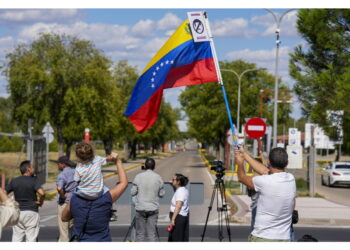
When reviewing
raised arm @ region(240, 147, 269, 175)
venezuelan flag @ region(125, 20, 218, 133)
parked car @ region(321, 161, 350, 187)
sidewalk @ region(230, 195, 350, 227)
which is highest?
venezuelan flag @ region(125, 20, 218, 133)

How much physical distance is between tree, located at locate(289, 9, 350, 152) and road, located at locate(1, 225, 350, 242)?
9.70 meters

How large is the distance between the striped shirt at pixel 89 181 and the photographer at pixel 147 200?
12.8 ft

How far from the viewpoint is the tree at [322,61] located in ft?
84.7

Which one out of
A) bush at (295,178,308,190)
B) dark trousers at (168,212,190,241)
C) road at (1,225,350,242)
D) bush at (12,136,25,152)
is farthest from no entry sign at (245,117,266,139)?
dark trousers at (168,212,190,241)

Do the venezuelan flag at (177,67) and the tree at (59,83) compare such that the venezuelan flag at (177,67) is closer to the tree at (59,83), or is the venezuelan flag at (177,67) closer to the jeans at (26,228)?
the jeans at (26,228)

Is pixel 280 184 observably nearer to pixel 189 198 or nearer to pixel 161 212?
pixel 189 198

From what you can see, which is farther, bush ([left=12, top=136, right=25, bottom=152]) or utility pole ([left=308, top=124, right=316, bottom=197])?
bush ([left=12, top=136, right=25, bottom=152])

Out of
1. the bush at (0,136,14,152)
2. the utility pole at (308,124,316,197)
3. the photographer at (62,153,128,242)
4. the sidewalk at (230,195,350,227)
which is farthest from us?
the bush at (0,136,14,152)

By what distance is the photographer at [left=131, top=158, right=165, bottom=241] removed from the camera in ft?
33.7

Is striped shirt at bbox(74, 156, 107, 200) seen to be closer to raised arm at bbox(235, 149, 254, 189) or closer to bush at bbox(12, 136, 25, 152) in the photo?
raised arm at bbox(235, 149, 254, 189)

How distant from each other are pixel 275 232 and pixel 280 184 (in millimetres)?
448

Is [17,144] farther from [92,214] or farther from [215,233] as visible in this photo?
[92,214]

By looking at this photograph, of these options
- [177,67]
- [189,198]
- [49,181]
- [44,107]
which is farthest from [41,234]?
[44,107]

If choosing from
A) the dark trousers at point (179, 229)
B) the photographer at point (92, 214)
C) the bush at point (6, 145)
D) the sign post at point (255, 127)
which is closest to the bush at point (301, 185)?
the sign post at point (255, 127)
